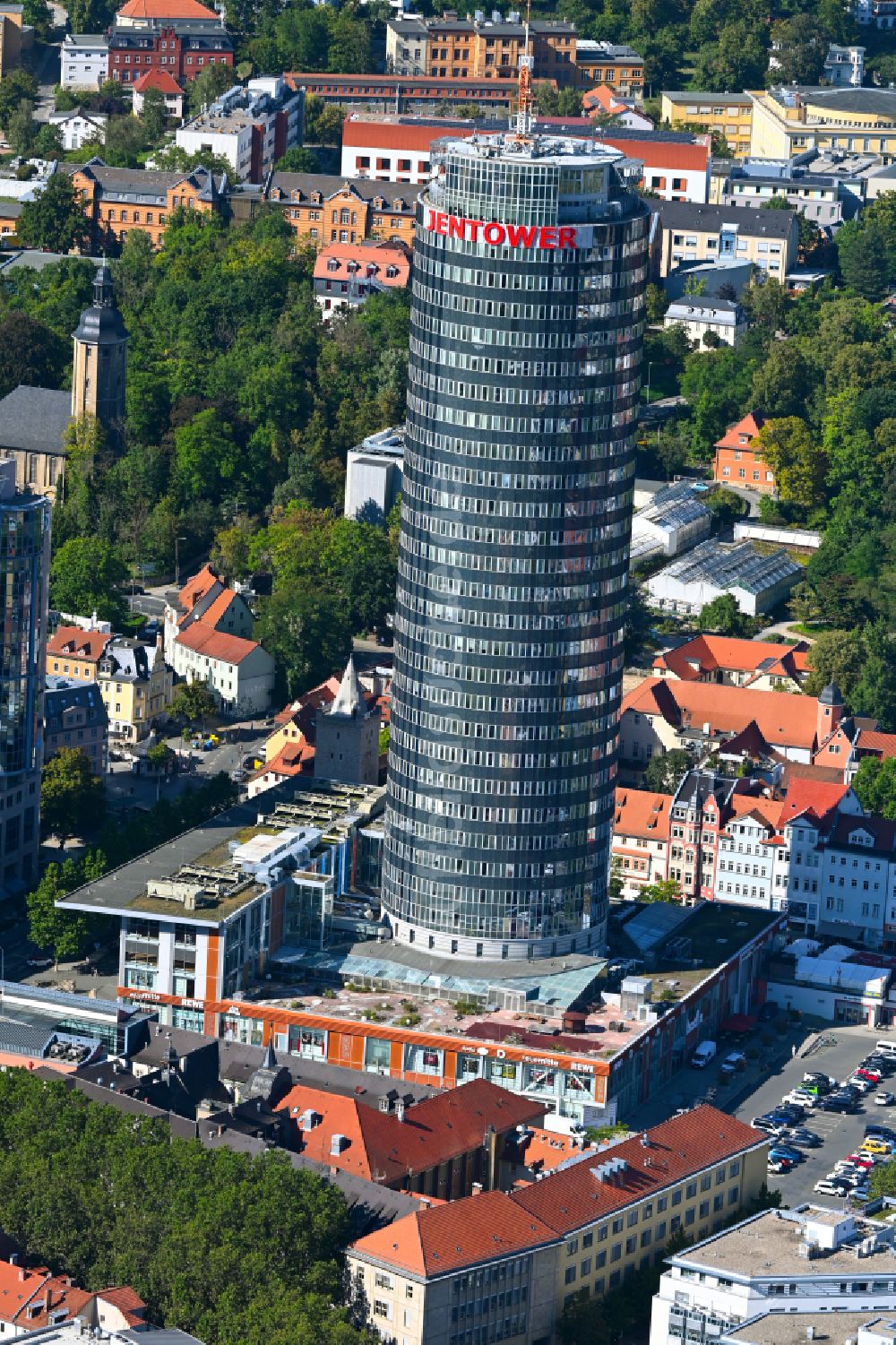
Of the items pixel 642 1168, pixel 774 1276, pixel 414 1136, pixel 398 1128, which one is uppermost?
pixel 774 1276

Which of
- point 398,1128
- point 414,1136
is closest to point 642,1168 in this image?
point 414,1136

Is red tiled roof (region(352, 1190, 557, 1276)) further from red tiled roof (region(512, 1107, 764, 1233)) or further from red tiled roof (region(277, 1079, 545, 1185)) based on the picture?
red tiled roof (region(277, 1079, 545, 1185))

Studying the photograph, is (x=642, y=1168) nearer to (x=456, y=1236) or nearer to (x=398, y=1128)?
(x=398, y=1128)

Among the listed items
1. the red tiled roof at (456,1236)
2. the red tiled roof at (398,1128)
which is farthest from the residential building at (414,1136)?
the red tiled roof at (456,1236)

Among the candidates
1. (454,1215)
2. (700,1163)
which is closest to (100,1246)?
(454,1215)

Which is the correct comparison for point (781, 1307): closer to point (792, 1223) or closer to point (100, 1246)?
point (792, 1223)

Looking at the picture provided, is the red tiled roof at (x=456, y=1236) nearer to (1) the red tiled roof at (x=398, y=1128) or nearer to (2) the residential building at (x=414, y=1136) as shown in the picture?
(1) the red tiled roof at (x=398, y=1128)
